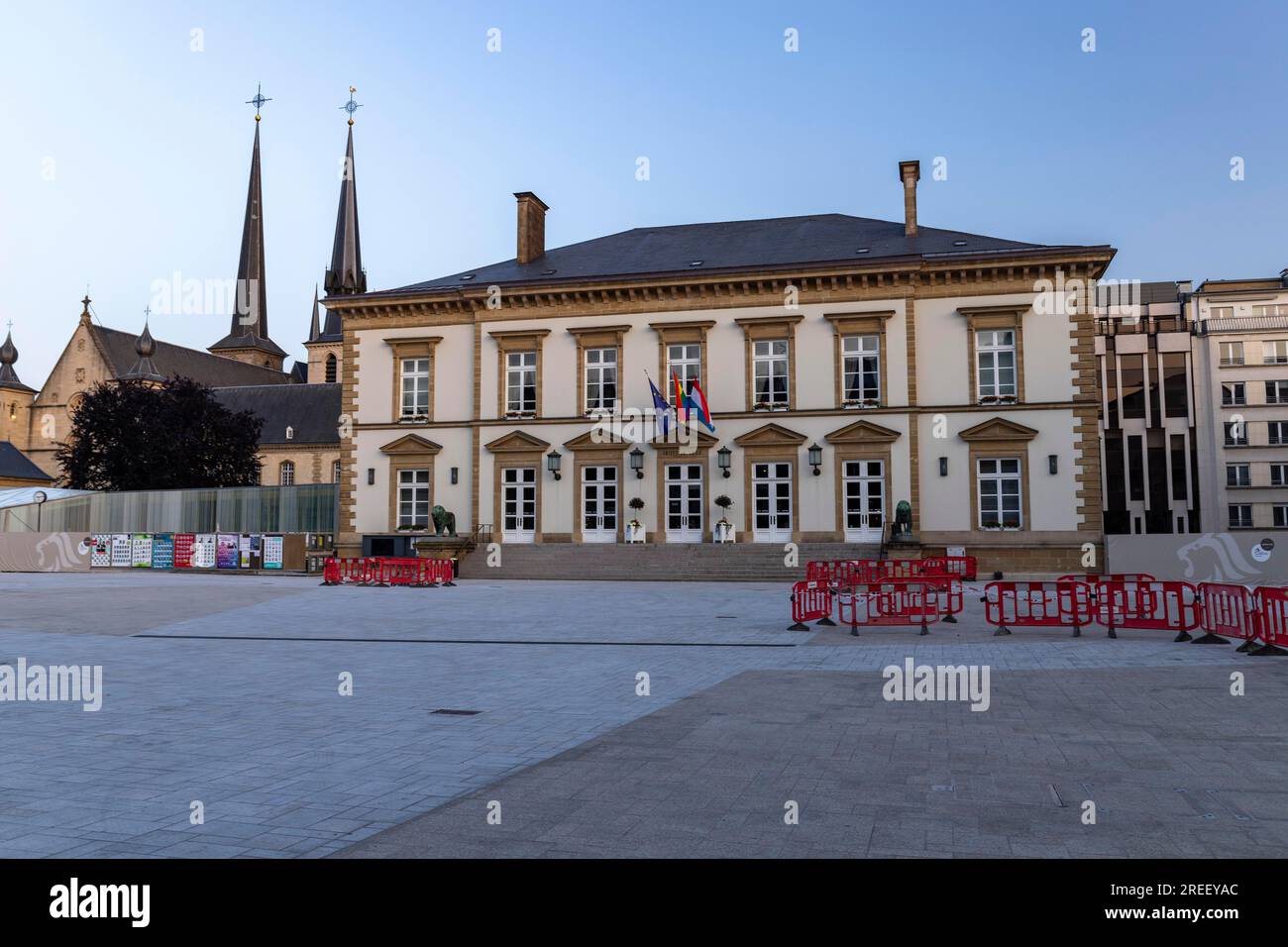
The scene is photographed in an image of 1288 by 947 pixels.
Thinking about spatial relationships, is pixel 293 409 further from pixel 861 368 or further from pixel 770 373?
pixel 861 368

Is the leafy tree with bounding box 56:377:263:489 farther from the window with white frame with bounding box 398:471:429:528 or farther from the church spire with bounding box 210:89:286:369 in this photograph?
the church spire with bounding box 210:89:286:369

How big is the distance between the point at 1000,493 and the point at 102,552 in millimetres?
36810

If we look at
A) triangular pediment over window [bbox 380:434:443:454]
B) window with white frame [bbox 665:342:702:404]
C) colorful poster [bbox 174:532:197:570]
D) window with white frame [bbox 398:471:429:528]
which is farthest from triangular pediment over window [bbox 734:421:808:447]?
colorful poster [bbox 174:532:197:570]

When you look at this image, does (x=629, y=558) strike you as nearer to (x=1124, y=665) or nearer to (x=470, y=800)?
(x=1124, y=665)

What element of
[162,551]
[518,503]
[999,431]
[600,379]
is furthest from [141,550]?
[999,431]

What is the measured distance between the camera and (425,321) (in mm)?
40688

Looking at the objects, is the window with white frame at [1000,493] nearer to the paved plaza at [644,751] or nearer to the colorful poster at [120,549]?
the paved plaza at [644,751]

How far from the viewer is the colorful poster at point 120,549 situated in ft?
140

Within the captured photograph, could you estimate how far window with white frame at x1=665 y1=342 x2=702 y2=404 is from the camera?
37.9m

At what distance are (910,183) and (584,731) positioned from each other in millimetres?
33739

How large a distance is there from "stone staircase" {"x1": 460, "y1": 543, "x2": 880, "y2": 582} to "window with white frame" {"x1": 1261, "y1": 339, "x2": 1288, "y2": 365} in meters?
52.6

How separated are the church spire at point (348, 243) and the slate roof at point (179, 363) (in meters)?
16.0

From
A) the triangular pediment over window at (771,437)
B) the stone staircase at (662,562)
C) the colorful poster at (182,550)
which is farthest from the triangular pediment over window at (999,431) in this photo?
the colorful poster at (182,550)
